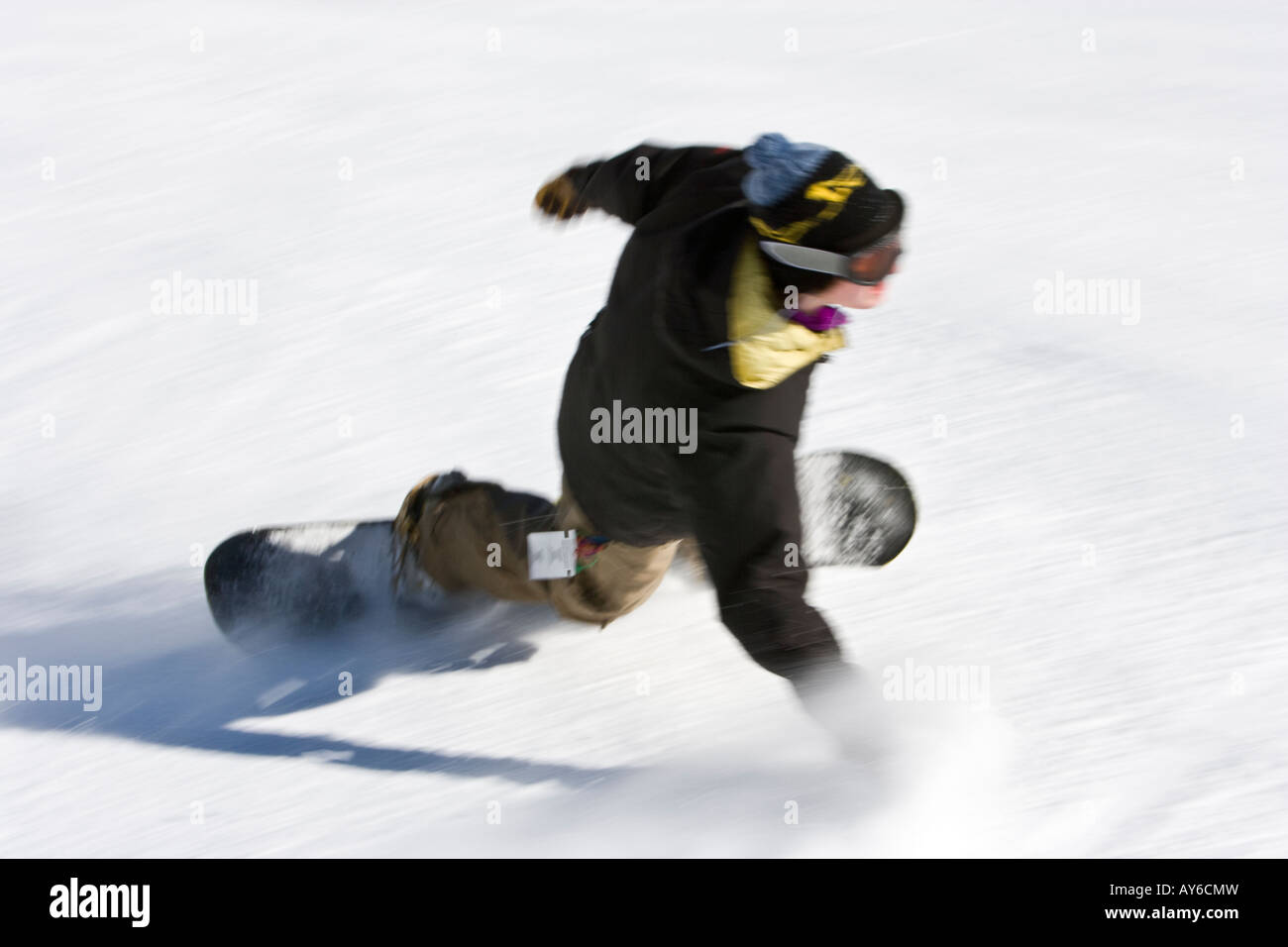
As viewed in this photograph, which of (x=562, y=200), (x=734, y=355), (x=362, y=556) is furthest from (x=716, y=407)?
(x=362, y=556)

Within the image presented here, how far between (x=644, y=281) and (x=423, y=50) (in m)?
2.80

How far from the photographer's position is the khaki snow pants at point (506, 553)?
1.88 m

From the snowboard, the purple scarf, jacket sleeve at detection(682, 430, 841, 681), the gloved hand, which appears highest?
the gloved hand

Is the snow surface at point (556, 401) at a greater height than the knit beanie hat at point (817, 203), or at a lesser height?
lesser

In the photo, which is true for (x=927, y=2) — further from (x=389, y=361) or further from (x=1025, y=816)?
(x=1025, y=816)

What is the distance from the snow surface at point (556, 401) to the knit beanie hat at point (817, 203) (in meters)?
0.80

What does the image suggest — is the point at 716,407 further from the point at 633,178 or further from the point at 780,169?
A: the point at 633,178

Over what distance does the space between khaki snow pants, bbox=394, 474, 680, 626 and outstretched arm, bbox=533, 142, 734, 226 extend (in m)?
0.46

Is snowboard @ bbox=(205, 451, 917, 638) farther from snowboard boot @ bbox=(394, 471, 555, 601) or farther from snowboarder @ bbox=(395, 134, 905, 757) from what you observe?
snowboarder @ bbox=(395, 134, 905, 757)

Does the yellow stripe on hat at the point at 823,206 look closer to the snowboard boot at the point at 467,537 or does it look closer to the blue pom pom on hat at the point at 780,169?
the blue pom pom on hat at the point at 780,169

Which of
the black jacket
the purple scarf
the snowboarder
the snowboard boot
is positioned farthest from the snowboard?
the purple scarf

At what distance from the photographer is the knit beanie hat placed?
1.31 meters

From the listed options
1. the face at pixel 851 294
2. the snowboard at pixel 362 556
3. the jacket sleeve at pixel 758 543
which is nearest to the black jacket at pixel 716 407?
the jacket sleeve at pixel 758 543

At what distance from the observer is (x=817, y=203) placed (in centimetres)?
131
